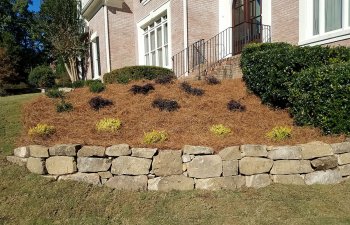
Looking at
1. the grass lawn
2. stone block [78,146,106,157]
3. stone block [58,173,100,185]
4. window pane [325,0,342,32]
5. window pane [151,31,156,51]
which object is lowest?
the grass lawn

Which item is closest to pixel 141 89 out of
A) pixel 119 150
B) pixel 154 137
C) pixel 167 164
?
pixel 154 137

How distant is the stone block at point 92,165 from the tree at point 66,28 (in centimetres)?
1560

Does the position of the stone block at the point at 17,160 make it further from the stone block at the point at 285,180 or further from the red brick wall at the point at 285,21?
the red brick wall at the point at 285,21

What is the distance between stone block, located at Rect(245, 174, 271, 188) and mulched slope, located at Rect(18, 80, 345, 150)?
0.62 metres

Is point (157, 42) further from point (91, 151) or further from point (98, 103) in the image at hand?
point (91, 151)

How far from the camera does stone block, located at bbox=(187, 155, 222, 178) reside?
15.6ft

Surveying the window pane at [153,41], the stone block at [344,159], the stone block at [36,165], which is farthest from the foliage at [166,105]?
the window pane at [153,41]

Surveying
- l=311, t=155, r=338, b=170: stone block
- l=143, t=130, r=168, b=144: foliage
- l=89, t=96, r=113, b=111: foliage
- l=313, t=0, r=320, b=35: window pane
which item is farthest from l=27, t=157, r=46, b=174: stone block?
l=313, t=0, r=320, b=35: window pane

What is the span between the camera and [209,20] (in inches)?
505

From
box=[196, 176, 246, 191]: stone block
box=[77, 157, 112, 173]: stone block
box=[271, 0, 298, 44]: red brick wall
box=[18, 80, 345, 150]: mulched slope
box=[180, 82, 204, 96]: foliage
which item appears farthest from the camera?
box=[271, 0, 298, 44]: red brick wall

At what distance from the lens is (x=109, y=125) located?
18.8 feet

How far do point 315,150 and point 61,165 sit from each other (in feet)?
13.3

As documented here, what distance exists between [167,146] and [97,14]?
14.1 metres

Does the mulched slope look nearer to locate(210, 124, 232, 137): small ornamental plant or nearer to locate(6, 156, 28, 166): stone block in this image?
locate(210, 124, 232, 137): small ornamental plant
